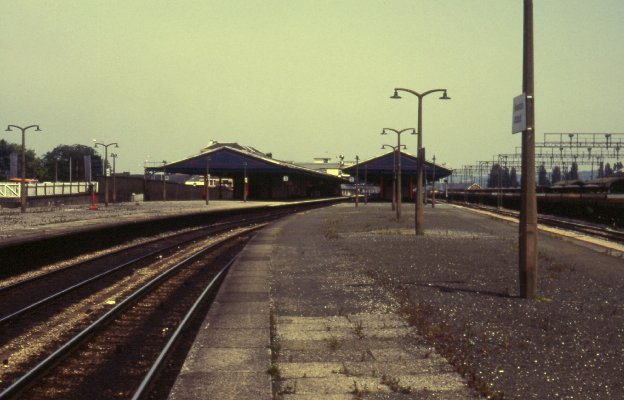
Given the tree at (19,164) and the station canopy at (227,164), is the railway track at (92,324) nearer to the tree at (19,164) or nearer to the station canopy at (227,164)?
the station canopy at (227,164)

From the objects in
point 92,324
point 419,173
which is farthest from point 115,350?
point 419,173

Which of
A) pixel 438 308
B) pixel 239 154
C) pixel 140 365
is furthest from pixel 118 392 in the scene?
pixel 239 154

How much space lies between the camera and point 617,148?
249 feet

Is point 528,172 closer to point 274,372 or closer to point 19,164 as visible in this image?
point 274,372

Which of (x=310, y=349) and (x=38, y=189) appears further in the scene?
(x=38, y=189)

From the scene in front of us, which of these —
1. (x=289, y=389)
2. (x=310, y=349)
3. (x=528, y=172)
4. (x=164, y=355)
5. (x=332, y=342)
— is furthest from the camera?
(x=528, y=172)

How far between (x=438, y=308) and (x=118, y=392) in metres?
7.02

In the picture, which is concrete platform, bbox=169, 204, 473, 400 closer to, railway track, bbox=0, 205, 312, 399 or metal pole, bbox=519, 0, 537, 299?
railway track, bbox=0, 205, 312, 399

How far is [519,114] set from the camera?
14.4 meters

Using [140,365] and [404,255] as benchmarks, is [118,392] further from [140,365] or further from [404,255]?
[404,255]

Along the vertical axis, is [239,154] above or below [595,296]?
above

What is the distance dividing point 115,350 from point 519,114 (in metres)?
8.48

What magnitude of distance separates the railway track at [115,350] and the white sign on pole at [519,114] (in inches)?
276

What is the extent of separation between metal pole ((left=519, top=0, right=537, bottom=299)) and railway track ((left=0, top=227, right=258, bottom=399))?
6.45 m
